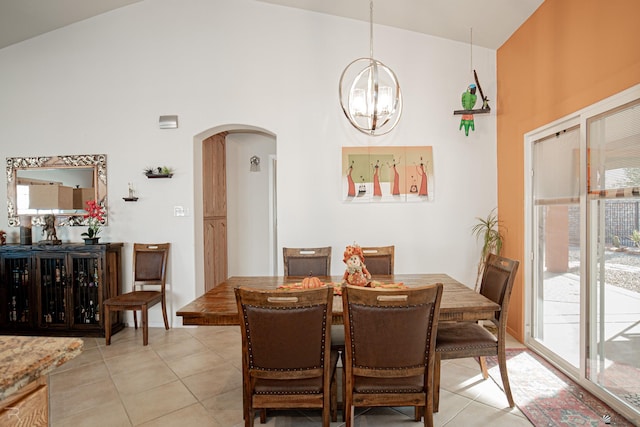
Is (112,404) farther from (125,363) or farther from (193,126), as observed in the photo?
(193,126)

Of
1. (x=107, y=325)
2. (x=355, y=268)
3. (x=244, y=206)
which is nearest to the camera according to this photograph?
(x=355, y=268)

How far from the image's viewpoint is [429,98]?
Result: 3986 millimetres

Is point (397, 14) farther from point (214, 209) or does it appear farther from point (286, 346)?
point (286, 346)

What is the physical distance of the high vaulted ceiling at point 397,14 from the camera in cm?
328

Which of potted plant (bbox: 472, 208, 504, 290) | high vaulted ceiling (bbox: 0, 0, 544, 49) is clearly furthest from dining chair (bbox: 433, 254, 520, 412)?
high vaulted ceiling (bbox: 0, 0, 544, 49)

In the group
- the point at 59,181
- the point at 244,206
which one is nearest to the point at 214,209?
the point at 244,206

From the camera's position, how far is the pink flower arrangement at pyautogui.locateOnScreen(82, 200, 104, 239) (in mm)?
3846

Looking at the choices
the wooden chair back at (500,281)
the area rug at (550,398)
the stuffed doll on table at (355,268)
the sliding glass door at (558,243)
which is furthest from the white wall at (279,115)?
the stuffed doll on table at (355,268)

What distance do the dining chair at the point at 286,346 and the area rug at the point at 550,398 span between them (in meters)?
1.49

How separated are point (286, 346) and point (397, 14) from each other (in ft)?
11.5

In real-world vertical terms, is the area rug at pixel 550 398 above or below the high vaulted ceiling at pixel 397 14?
below

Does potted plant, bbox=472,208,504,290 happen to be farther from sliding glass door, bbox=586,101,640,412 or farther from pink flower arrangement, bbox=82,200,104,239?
pink flower arrangement, bbox=82,200,104,239

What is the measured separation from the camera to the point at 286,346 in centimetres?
171

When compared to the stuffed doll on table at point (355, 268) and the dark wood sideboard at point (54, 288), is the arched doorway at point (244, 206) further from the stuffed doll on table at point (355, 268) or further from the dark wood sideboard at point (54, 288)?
the stuffed doll on table at point (355, 268)
